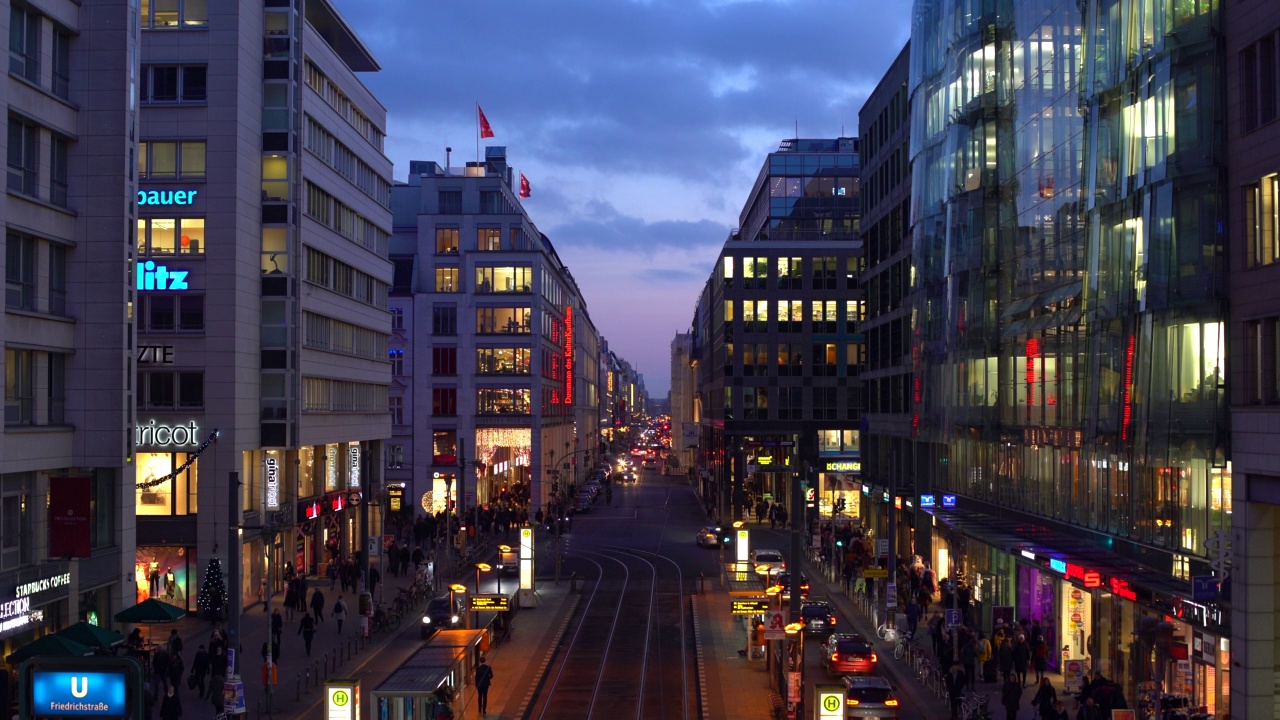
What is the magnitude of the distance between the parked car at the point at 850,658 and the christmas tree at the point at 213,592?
24.8m

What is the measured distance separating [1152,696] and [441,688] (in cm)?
1691

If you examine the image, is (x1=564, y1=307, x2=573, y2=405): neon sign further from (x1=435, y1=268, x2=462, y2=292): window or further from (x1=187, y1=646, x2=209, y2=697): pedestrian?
(x1=187, y1=646, x2=209, y2=697): pedestrian

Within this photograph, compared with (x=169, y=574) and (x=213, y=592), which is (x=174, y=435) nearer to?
(x=169, y=574)

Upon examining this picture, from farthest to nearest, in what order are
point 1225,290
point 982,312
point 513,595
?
point 513,595 < point 982,312 < point 1225,290

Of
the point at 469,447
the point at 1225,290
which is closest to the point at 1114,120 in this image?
the point at 1225,290

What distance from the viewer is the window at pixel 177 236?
5259 cm

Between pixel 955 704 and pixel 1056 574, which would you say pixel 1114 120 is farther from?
pixel 955 704

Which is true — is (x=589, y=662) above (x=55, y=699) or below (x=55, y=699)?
below

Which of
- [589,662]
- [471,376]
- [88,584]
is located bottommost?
[589,662]

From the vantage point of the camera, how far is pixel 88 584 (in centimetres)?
3609

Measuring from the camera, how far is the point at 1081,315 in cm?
3709

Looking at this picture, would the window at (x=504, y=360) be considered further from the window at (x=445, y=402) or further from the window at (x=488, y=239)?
the window at (x=488, y=239)

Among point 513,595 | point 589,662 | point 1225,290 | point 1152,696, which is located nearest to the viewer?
point 1225,290

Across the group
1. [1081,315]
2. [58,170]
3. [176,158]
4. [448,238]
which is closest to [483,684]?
[58,170]
